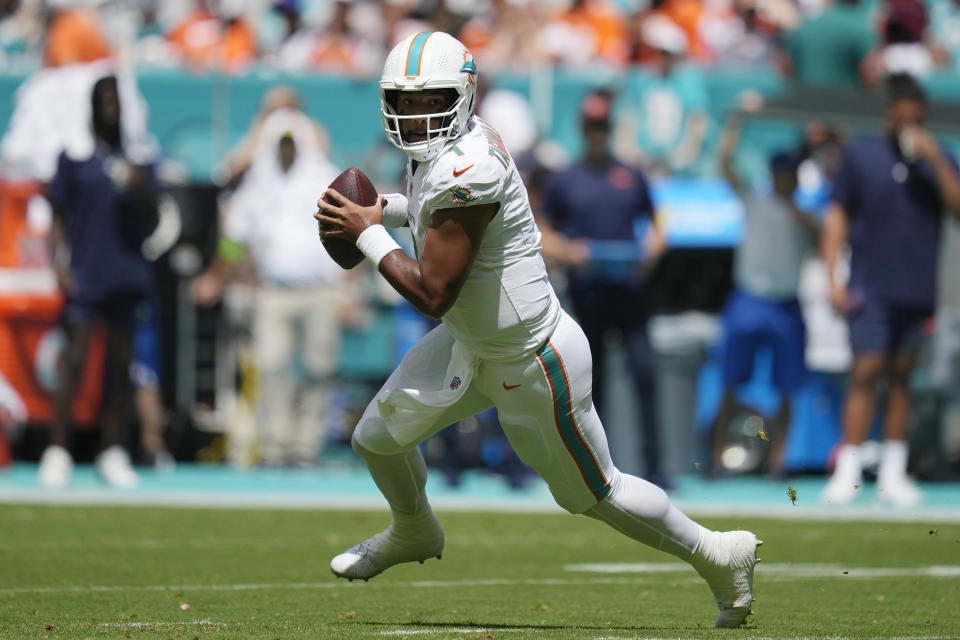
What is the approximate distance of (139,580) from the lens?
6.33 meters

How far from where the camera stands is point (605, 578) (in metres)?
6.65

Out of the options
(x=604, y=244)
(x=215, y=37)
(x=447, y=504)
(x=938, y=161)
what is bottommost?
(x=447, y=504)

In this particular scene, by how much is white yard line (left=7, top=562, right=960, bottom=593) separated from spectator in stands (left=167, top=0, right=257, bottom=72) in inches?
353

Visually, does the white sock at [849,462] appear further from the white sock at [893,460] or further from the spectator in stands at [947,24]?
the spectator in stands at [947,24]

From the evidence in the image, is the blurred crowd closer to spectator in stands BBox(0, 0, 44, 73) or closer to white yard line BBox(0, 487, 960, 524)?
spectator in stands BBox(0, 0, 44, 73)

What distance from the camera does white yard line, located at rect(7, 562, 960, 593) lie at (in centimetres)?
609

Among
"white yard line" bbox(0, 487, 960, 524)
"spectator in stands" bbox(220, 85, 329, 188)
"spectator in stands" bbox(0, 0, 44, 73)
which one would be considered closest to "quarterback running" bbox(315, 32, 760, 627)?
"white yard line" bbox(0, 487, 960, 524)

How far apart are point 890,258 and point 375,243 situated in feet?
18.8

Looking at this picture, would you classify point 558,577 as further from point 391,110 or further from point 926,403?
point 926,403

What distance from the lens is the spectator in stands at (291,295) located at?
11.8 metres

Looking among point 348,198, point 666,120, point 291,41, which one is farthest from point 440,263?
point 291,41

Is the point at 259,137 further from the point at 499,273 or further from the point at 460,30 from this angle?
the point at 499,273

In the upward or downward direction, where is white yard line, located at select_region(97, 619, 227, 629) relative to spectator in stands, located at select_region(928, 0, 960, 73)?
downward

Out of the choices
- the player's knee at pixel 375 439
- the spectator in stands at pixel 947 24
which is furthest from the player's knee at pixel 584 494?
the spectator in stands at pixel 947 24
